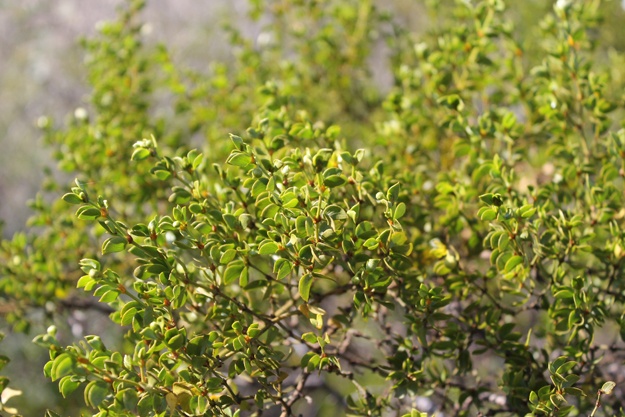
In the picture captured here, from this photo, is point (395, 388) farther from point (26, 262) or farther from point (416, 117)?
point (26, 262)

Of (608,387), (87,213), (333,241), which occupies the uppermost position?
(87,213)

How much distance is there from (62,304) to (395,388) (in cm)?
92

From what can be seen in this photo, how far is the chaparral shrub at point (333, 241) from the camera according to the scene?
897 mm

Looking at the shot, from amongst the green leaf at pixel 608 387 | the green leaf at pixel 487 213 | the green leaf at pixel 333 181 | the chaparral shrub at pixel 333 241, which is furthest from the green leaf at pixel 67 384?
the green leaf at pixel 608 387

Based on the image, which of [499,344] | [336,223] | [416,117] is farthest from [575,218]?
[416,117]

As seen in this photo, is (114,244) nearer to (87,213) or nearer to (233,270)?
(87,213)

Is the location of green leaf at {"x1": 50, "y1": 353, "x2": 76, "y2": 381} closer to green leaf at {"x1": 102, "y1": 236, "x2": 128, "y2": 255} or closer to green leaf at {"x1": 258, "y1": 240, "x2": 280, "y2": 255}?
green leaf at {"x1": 102, "y1": 236, "x2": 128, "y2": 255}

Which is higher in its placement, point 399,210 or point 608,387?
point 399,210

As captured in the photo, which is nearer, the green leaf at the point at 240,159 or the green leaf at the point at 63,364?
the green leaf at the point at 63,364

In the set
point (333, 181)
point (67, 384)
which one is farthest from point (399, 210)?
point (67, 384)

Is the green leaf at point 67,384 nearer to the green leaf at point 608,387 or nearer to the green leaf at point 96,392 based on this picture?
the green leaf at point 96,392

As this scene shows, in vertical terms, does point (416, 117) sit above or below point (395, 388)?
above

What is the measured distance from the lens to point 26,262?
4.86 ft

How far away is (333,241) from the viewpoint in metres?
0.90
